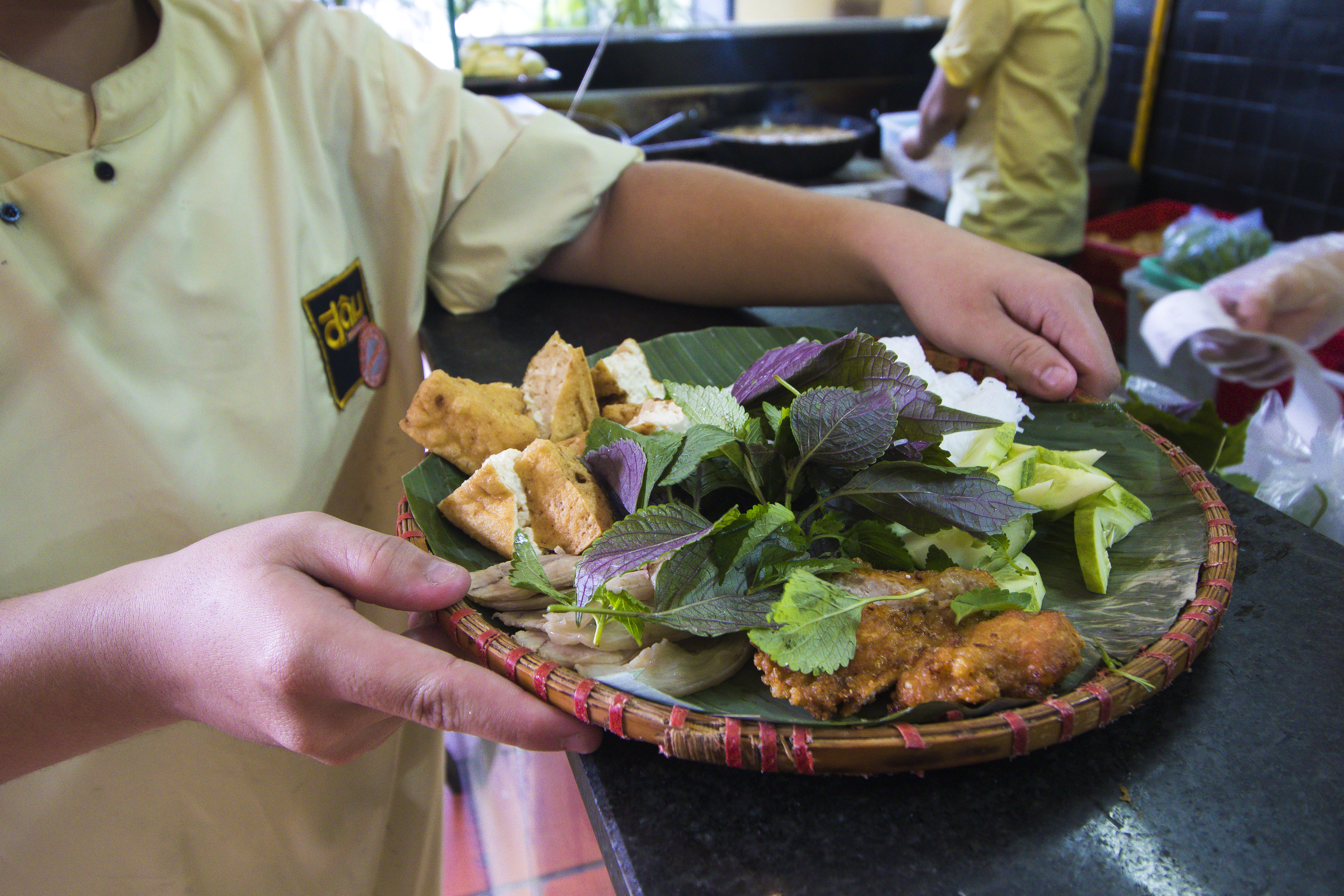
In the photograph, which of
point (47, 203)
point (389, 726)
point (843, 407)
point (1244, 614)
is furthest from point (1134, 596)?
point (47, 203)

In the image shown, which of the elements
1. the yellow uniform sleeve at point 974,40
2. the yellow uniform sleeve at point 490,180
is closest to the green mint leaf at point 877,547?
Result: the yellow uniform sleeve at point 490,180

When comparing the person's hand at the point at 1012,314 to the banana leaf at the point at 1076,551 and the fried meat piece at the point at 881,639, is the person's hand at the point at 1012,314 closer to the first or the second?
the banana leaf at the point at 1076,551

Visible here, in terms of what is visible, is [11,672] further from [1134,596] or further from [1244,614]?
[1244,614]

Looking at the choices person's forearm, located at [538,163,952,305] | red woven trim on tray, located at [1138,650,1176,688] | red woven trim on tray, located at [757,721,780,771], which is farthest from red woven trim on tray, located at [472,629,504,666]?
person's forearm, located at [538,163,952,305]

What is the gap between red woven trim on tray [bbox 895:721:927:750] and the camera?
53cm

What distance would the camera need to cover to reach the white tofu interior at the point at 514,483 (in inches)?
32.4

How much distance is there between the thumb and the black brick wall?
3803mm

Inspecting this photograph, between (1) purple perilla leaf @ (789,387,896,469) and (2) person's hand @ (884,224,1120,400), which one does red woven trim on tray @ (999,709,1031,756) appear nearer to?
→ (1) purple perilla leaf @ (789,387,896,469)

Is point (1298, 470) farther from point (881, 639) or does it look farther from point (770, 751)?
point (770, 751)

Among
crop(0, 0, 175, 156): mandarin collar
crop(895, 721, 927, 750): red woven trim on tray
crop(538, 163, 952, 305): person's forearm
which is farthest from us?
crop(538, 163, 952, 305): person's forearm

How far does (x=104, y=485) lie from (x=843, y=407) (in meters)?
0.80

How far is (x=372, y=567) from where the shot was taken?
63 centimetres

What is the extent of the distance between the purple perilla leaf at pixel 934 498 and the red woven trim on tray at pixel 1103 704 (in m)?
0.16

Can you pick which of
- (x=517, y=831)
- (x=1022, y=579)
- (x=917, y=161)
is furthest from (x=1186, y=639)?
(x=917, y=161)
